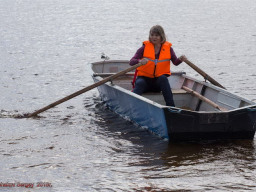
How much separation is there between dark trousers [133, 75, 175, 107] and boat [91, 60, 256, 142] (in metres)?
0.21

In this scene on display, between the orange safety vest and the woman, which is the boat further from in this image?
the orange safety vest

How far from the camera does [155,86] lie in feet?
30.4

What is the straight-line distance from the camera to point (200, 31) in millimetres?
22750

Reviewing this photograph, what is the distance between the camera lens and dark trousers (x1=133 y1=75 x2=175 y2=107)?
8.91 m

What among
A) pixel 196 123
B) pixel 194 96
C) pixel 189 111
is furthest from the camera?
pixel 194 96

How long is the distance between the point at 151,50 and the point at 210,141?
1.77 m

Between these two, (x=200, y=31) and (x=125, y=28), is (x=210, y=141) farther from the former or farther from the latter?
(x=125, y=28)

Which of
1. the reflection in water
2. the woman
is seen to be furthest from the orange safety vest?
the reflection in water

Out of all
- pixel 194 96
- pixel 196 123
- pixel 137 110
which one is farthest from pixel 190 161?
pixel 194 96

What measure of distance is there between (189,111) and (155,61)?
1.56m

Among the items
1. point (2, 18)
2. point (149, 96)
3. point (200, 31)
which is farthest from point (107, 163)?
point (2, 18)

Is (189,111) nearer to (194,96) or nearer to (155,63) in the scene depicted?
(155,63)

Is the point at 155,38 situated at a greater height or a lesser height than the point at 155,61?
greater

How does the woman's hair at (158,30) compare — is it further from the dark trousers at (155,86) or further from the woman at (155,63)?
the dark trousers at (155,86)
